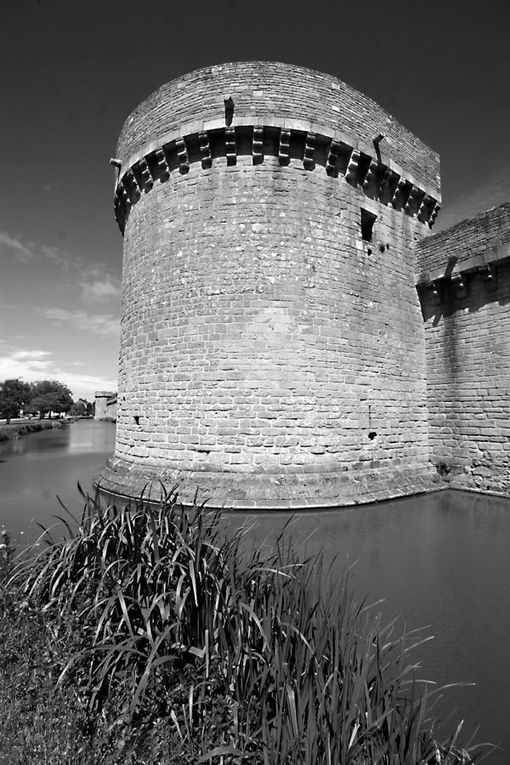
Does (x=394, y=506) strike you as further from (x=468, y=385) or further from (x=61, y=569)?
(x=61, y=569)

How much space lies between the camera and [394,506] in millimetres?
9086

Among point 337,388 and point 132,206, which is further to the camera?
point 132,206

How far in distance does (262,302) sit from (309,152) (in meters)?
3.80

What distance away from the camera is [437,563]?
5570mm

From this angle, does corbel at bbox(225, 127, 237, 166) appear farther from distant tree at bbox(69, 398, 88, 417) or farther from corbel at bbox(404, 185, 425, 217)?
distant tree at bbox(69, 398, 88, 417)

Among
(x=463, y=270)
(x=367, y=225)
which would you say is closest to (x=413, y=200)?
(x=367, y=225)

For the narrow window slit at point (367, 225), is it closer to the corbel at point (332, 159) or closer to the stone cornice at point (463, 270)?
the corbel at point (332, 159)

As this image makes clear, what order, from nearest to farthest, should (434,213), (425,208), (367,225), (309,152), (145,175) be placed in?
(309,152)
(145,175)
(367,225)
(425,208)
(434,213)

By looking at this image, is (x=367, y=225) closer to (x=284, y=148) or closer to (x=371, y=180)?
(x=371, y=180)

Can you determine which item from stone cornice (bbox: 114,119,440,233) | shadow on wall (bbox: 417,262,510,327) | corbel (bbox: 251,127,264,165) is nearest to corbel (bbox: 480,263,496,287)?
shadow on wall (bbox: 417,262,510,327)

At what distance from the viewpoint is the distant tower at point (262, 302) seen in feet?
30.3

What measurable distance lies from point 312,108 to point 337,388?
6.72 meters

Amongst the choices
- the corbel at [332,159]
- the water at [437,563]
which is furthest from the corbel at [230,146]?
the water at [437,563]

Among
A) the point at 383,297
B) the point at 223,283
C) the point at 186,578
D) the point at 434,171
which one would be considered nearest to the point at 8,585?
the point at 186,578
